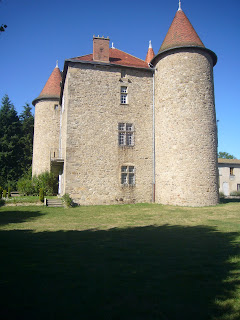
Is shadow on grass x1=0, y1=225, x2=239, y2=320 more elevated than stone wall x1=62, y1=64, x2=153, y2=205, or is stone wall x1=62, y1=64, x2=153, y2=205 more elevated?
stone wall x1=62, y1=64, x2=153, y2=205

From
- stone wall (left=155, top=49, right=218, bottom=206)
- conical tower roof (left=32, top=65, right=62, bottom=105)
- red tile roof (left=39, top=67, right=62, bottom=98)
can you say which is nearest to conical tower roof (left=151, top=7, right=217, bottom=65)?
stone wall (left=155, top=49, right=218, bottom=206)

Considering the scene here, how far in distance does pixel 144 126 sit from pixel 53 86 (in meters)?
12.7

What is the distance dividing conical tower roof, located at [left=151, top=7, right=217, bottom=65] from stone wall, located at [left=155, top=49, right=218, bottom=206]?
409 millimetres

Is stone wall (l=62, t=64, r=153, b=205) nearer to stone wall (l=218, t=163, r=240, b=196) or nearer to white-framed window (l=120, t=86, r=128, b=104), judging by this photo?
white-framed window (l=120, t=86, r=128, b=104)

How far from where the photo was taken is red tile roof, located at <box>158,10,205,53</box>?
18312 millimetres

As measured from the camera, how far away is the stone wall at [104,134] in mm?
18109

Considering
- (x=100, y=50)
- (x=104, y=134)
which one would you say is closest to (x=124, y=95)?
(x=104, y=134)

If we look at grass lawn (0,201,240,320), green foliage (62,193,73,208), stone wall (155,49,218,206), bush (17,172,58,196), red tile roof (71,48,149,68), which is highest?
red tile roof (71,48,149,68)

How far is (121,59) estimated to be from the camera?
818 inches

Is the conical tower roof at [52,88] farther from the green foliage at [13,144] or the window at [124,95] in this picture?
the green foliage at [13,144]

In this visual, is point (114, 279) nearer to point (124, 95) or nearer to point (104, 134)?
point (104, 134)

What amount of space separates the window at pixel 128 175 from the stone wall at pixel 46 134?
9400 millimetres

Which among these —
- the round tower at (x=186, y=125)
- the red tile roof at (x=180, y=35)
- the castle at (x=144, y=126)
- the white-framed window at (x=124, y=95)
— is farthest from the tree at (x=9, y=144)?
the red tile roof at (x=180, y=35)

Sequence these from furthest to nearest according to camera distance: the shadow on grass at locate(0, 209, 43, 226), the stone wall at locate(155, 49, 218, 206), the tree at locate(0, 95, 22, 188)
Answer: the tree at locate(0, 95, 22, 188) < the stone wall at locate(155, 49, 218, 206) < the shadow on grass at locate(0, 209, 43, 226)
